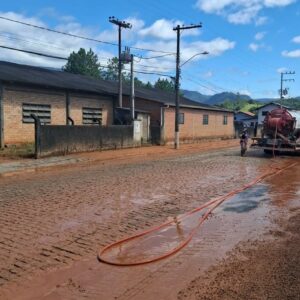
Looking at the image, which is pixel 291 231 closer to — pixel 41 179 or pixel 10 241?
pixel 10 241

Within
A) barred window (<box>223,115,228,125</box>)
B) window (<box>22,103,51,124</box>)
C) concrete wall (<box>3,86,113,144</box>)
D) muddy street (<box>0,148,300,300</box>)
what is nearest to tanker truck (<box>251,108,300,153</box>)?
muddy street (<box>0,148,300,300</box>)

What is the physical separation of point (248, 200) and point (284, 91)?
77.5m

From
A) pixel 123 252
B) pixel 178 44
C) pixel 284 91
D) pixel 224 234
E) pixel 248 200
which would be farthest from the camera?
pixel 284 91

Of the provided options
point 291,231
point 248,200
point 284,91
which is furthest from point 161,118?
point 284,91

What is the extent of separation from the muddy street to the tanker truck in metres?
9.35

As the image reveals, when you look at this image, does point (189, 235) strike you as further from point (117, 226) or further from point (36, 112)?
point (36, 112)

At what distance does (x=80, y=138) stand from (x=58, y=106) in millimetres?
4441

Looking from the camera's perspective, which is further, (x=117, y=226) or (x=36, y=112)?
(x=36, y=112)

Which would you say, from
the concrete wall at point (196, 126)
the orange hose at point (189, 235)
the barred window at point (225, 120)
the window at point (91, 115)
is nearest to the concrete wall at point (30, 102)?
the window at point (91, 115)

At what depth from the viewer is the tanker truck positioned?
25.3 meters

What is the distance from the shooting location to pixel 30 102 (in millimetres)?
26578

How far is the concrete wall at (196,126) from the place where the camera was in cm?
3734

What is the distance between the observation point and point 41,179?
48.8ft

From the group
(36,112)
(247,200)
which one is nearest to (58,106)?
(36,112)
